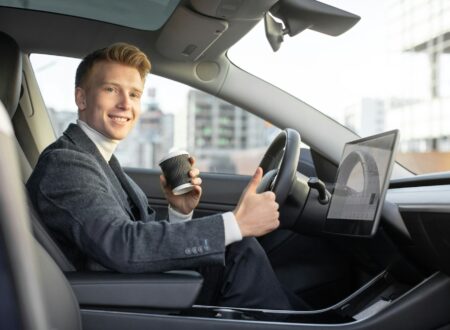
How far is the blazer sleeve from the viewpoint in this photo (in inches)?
63.8

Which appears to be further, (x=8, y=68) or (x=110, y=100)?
(x=8, y=68)

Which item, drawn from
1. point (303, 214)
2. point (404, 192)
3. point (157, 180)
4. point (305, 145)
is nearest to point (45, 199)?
point (303, 214)

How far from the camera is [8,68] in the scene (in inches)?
85.0

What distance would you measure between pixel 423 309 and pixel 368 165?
1.41ft

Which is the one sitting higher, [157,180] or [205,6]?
[205,6]

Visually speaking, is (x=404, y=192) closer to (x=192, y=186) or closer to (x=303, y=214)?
(x=303, y=214)

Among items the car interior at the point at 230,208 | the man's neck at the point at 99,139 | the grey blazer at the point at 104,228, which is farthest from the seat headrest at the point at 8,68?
the grey blazer at the point at 104,228

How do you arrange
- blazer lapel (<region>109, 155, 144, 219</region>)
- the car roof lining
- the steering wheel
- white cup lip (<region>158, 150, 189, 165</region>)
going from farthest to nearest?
the car roof lining < blazer lapel (<region>109, 155, 144, 219</region>) < the steering wheel < white cup lip (<region>158, 150, 189, 165</region>)

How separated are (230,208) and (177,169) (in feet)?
4.26

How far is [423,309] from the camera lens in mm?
1926

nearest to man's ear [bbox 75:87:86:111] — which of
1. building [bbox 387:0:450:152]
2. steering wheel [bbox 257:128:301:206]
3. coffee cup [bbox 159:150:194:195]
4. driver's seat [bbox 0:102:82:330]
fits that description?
coffee cup [bbox 159:150:194:195]

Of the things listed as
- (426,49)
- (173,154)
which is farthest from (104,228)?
(426,49)

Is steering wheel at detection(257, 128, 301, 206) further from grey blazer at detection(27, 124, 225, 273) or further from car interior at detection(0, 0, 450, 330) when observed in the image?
grey blazer at detection(27, 124, 225, 273)

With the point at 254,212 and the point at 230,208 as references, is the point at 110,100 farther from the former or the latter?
the point at 230,208
